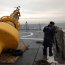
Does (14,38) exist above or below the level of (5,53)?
above

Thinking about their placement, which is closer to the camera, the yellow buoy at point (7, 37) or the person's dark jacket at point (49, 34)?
the yellow buoy at point (7, 37)

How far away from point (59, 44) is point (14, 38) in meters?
3.20

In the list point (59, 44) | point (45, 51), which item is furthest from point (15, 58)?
point (59, 44)

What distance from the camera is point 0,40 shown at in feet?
38.8

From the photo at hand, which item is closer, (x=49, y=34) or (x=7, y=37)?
(x=7, y=37)

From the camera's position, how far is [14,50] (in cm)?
1318

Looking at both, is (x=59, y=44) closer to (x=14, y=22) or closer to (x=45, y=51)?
(x=45, y=51)

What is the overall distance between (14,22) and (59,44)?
3.23m

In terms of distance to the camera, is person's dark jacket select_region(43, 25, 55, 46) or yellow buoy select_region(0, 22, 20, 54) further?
person's dark jacket select_region(43, 25, 55, 46)

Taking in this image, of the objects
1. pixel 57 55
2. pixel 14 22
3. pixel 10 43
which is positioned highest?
pixel 14 22

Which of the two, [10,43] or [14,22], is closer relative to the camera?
[10,43]

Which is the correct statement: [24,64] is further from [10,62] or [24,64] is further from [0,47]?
[0,47]

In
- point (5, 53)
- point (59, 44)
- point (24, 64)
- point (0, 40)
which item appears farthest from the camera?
point (59, 44)

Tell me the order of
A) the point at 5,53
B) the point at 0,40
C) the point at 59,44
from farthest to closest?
1. the point at 59,44
2. the point at 5,53
3. the point at 0,40
